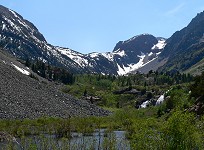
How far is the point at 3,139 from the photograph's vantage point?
3895 inches

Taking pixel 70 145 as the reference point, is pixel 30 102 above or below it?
above

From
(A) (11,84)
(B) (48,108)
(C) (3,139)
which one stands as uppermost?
(A) (11,84)

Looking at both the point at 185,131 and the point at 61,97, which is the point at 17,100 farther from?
the point at 185,131

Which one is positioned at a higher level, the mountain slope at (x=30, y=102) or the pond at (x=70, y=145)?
the mountain slope at (x=30, y=102)

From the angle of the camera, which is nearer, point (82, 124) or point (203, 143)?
point (203, 143)

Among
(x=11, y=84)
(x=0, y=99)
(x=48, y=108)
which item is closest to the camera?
(x=0, y=99)

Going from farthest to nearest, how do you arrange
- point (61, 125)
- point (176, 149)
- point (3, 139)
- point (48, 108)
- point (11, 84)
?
point (11, 84) → point (48, 108) → point (61, 125) → point (3, 139) → point (176, 149)

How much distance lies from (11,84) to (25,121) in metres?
52.4

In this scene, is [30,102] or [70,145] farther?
[30,102]

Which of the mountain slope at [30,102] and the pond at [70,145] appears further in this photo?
the mountain slope at [30,102]

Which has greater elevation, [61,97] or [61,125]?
[61,97]

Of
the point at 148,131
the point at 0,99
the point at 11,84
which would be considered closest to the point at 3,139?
the point at 0,99

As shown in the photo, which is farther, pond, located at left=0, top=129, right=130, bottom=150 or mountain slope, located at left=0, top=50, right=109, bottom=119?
mountain slope, located at left=0, top=50, right=109, bottom=119

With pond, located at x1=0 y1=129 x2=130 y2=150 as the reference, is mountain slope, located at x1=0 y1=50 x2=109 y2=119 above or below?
above
